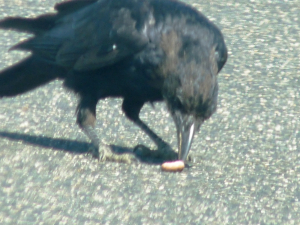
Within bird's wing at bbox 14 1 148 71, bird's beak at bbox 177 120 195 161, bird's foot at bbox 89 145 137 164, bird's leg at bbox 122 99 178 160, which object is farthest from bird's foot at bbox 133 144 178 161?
bird's wing at bbox 14 1 148 71

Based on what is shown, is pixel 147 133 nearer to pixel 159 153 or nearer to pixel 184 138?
pixel 159 153

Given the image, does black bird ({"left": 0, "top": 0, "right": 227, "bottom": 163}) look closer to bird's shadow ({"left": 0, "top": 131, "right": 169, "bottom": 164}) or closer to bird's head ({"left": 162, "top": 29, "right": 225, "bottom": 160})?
bird's head ({"left": 162, "top": 29, "right": 225, "bottom": 160})

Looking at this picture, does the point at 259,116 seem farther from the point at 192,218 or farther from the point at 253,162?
the point at 192,218

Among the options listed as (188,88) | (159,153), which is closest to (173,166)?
(159,153)

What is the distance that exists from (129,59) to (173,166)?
0.85 m

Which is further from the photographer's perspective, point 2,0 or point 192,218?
point 2,0

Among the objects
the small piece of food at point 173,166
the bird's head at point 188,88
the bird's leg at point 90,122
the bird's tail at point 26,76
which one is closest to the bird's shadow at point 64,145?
the bird's leg at point 90,122

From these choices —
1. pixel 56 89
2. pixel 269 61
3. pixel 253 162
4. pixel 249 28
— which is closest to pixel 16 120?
pixel 56 89

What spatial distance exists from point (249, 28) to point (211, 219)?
14.4ft

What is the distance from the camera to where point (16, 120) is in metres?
5.55

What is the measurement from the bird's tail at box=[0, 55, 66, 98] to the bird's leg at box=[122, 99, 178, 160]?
662mm

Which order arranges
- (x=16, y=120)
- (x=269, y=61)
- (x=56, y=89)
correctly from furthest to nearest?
(x=269, y=61)
(x=56, y=89)
(x=16, y=120)

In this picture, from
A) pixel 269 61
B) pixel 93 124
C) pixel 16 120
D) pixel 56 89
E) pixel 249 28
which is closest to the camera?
pixel 93 124

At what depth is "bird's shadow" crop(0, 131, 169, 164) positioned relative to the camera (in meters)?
5.01
